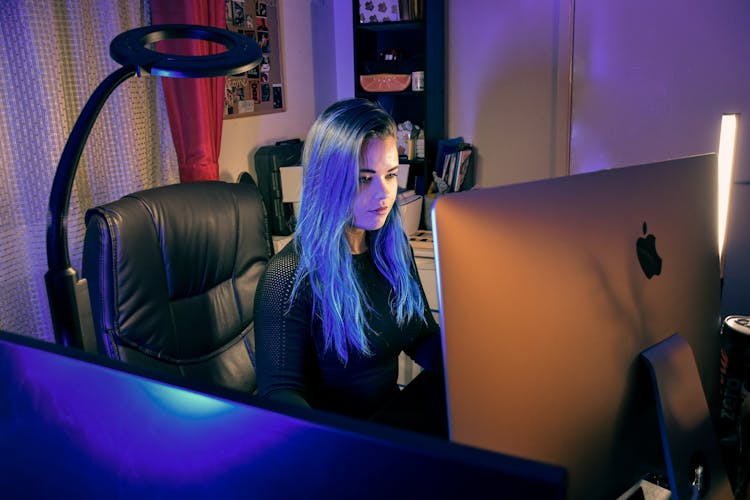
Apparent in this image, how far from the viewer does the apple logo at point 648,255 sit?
0.70 metres

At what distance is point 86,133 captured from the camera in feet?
2.99

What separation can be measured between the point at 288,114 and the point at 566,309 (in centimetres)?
269

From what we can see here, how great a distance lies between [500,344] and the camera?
559 millimetres

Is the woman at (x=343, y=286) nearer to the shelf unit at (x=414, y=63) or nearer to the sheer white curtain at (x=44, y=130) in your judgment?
the sheer white curtain at (x=44, y=130)

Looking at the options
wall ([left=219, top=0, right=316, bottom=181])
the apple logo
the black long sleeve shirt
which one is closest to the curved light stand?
the black long sleeve shirt

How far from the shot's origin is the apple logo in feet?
2.28

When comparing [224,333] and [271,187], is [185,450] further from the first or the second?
[271,187]

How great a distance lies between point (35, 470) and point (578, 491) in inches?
19.9

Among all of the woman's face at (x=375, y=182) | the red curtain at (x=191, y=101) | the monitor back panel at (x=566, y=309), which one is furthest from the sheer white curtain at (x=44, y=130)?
the monitor back panel at (x=566, y=309)

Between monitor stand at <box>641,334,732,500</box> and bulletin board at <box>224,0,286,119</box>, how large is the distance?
2.17m

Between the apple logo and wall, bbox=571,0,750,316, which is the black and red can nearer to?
the apple logo

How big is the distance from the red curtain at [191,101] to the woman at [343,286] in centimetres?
96

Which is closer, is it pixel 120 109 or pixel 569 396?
pixel 569 396

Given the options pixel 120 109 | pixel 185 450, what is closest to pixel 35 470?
pixel 185 450
